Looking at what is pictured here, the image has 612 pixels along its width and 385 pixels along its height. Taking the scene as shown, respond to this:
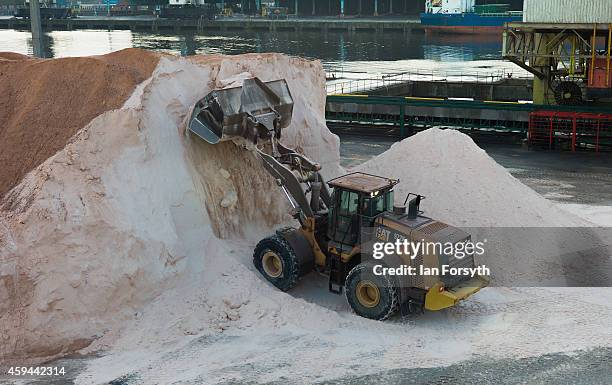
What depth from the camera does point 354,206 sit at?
12656 millimetres

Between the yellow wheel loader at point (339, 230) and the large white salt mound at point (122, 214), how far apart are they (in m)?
0.88

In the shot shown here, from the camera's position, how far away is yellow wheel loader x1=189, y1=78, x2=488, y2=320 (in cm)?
1198

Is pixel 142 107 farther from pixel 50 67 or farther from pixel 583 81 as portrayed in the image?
pixel 583 81

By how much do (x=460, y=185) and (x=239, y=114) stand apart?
228 inches

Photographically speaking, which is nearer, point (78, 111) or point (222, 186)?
point (78, 111)

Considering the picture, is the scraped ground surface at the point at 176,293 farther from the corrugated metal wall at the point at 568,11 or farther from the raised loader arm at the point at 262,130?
the corrugated metal wall at the point at 568,11

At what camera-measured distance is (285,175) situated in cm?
1402

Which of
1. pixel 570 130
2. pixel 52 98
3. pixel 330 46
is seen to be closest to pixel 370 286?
pixel 52 98

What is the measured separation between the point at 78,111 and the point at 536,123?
19.9 metres

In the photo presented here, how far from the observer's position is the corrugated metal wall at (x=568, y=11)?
2761cm

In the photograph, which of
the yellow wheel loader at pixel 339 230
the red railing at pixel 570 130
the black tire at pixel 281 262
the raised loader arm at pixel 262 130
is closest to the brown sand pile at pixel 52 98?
the raised loader arm at pixel 262 130

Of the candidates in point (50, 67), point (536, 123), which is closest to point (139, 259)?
point (50, 67)

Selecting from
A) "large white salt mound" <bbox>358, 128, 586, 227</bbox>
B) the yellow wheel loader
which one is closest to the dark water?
"large white salt mound" <bbox>358, 128, 586, 227</bbox>

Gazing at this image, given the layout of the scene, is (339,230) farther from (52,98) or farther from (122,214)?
(52,98)
